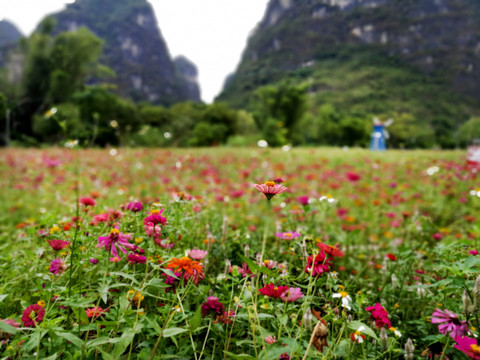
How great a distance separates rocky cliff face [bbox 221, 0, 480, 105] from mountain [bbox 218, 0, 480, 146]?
271 mm

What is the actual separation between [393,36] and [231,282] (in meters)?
118

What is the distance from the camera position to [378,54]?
89.6 metres

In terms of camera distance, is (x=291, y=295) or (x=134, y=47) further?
(x=134, y=47)

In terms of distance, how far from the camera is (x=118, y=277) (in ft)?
2.98

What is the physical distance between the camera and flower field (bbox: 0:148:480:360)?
688mm

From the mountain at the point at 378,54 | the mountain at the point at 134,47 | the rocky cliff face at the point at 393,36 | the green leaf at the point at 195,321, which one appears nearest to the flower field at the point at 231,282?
the green leaf at the point at 195,321

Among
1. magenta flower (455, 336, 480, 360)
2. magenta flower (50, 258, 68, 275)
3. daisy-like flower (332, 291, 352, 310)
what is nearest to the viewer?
magenta flower (455, 336, 480, 360)

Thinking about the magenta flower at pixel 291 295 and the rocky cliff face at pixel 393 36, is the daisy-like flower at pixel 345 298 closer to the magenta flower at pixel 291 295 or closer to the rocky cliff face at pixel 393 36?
the magenta flower at pixel 291 295

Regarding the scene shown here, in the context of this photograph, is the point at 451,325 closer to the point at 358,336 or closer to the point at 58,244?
the point at 358,336

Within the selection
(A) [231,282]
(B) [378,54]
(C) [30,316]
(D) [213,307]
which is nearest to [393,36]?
(B) [378,54]

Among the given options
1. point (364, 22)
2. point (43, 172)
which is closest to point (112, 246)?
point (43, 172)

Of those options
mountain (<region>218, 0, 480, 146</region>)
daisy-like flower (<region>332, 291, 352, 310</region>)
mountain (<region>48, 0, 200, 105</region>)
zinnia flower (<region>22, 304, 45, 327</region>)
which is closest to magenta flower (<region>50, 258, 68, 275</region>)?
zinnia flower (<region>22, 304, 45, 327</region>)

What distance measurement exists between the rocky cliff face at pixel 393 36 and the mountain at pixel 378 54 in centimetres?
27

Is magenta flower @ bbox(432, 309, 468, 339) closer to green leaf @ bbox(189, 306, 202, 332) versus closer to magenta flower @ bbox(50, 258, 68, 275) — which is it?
green leaf @ bbox(189, 306, 202, 332)
